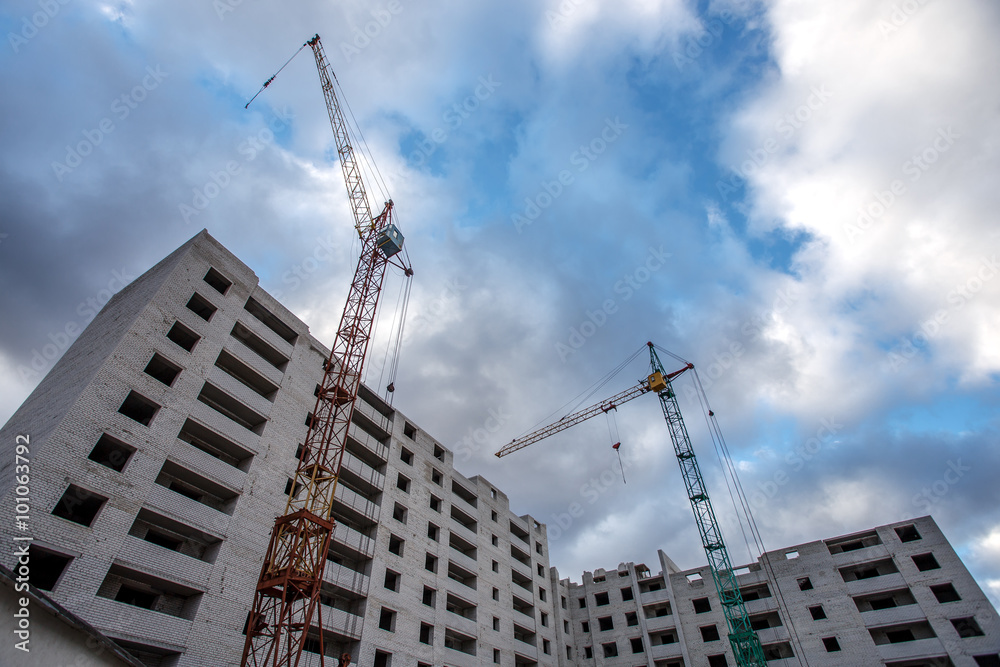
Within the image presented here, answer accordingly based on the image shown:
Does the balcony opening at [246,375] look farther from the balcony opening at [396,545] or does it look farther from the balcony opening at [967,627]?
the balcony opening at [967,627]

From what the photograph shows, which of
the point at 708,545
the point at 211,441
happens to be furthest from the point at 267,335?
the point at 708,545

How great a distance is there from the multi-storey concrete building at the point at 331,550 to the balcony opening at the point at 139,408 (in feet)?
0.54

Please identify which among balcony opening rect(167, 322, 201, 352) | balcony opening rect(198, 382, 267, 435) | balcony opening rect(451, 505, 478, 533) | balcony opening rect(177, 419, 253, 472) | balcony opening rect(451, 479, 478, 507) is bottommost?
balcony opening rect(177, 419, 253, 472)

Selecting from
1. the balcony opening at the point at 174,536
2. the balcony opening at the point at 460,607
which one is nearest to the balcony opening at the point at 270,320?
the balcony opening at the point at 174,536

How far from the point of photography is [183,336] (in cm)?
3378

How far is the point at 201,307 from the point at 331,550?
19155mm

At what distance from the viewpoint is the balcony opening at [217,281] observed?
36406 mm

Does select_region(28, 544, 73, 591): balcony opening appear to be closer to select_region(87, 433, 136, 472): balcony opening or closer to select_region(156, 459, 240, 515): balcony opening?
select_region(87, 433, 136, 472): balcony opening

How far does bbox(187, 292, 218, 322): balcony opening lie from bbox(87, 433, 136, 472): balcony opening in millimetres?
10143

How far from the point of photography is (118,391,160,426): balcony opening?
1145 inches

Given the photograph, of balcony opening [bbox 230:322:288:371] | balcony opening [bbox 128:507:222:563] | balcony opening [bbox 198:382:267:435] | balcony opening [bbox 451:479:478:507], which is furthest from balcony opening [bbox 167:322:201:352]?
balcony opening [bbox 451:479:478:507]

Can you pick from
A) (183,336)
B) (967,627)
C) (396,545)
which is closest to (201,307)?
Answer: (183,336)

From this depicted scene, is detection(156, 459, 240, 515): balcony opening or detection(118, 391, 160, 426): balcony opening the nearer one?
detection(118, 391, 160, 426): balcony opening

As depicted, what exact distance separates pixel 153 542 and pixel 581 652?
156 feet
